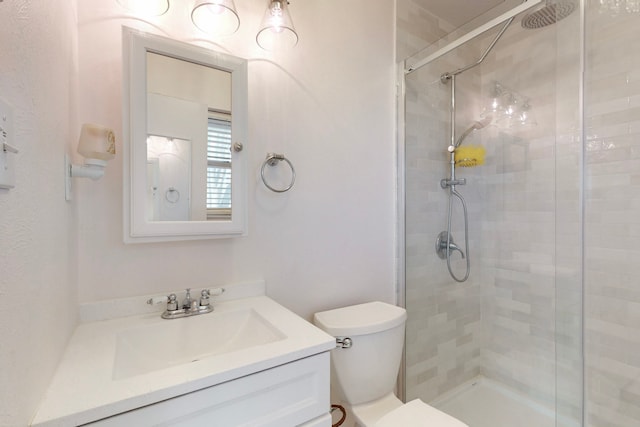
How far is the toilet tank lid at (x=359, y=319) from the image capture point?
1.19 meters

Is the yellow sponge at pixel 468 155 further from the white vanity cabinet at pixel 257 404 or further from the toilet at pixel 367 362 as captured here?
the white vanity cabinet at pixel 257 404

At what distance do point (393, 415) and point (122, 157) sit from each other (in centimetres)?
135

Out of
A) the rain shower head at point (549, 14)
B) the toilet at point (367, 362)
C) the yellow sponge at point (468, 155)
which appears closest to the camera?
the toilet at point (367, 362)

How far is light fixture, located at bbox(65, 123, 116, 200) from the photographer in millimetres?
833

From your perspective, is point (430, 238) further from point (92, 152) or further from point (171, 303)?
point (92, 152)

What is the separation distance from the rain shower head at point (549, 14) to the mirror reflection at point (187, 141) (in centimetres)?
150

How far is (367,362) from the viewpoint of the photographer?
1.21 metres

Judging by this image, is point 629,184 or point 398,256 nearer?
point 629,184

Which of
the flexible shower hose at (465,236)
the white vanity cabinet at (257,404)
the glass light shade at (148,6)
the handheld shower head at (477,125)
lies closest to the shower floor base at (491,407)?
the flexible shower hose at (465,236)

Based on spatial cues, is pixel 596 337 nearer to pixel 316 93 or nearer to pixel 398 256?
pixel 398 256

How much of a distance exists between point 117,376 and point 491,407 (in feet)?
6.68

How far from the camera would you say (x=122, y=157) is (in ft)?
3.33

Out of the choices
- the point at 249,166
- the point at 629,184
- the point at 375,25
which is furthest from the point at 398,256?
the point at 375,25

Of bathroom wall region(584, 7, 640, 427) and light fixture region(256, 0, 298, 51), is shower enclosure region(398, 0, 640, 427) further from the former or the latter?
light fixture region(256, 0, 298, 51)
